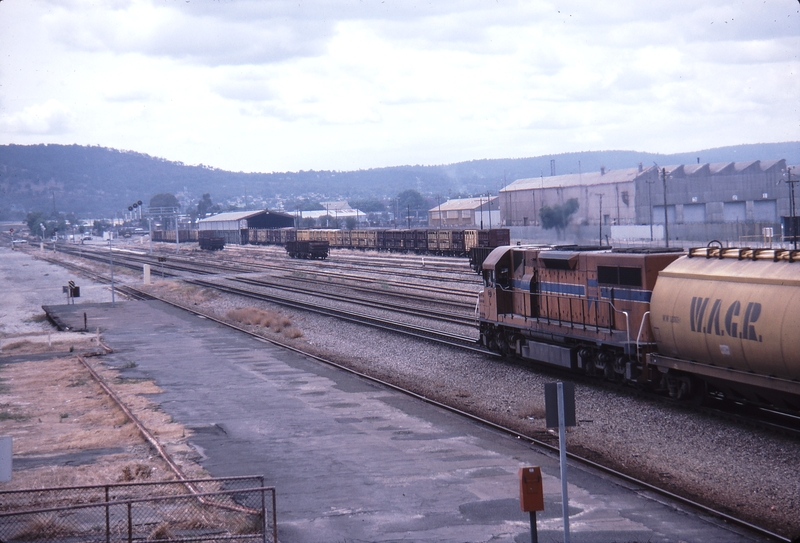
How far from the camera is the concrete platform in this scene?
12539 millimetres

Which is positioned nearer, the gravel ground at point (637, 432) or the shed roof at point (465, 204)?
the gravel ground at point (637, 432)

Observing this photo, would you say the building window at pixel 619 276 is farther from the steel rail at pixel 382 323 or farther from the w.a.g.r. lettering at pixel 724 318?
the steel rail at pixel 382 323

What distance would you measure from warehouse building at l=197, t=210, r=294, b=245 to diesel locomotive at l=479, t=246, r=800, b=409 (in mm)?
129309

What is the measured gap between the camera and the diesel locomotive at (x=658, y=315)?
1633cm

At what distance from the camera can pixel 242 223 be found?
169 metres

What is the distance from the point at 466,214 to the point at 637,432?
129882 millimetres

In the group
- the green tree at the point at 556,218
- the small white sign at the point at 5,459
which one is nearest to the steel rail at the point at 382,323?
the small white sign at the point at 5,459

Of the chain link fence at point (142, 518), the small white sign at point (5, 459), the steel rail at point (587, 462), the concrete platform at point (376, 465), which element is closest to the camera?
the chain link fence at point (142, 518)

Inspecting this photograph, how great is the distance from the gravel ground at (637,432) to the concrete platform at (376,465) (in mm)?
1099

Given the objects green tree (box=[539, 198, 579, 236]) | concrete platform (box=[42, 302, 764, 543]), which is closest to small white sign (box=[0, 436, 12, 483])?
concrete platform (box=[42, 302, 764, 543])

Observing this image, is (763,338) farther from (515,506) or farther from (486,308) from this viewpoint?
(486,308)

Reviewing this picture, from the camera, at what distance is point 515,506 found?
13.6m

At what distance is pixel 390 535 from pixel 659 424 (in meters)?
8.86

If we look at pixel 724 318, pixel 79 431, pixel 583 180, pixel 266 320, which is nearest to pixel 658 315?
pixel 724 318
